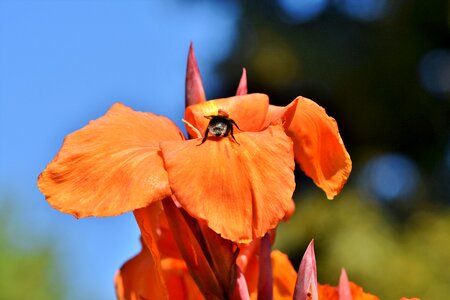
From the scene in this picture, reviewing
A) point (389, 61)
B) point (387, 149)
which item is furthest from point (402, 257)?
point (389, 61)

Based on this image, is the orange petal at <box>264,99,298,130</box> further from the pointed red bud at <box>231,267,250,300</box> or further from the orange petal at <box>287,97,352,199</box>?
the pointed red bud at <box>231,267,250,300</box>

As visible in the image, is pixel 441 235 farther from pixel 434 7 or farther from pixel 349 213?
pixel 434 7

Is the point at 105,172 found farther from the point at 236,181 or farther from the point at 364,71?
the point at 364,71

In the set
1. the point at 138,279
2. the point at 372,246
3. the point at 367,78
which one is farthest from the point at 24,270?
the point at 138,279

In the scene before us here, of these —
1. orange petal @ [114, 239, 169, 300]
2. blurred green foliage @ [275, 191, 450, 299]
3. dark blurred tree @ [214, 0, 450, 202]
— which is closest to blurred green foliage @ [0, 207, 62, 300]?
dark blurred tree @ [214, 0, 450, 202]

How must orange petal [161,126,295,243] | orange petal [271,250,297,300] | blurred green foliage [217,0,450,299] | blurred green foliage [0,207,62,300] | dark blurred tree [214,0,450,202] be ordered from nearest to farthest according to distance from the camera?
orange petal [161,126,295,243] → orange petal [271,250,297,300] → blurred green foliage [217,0,450,299] → dark blurred tree [214,0,450,202] → blurred green foliage [0,207,62,300]

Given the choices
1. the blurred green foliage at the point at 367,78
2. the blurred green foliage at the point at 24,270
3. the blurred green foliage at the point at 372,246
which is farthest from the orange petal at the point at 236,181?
the blurred green foliage at the point at 24,270

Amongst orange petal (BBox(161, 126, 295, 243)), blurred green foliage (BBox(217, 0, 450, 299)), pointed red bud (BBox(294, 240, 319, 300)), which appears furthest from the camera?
blurred green foliage (BBox(217, 0, 450, 299))
